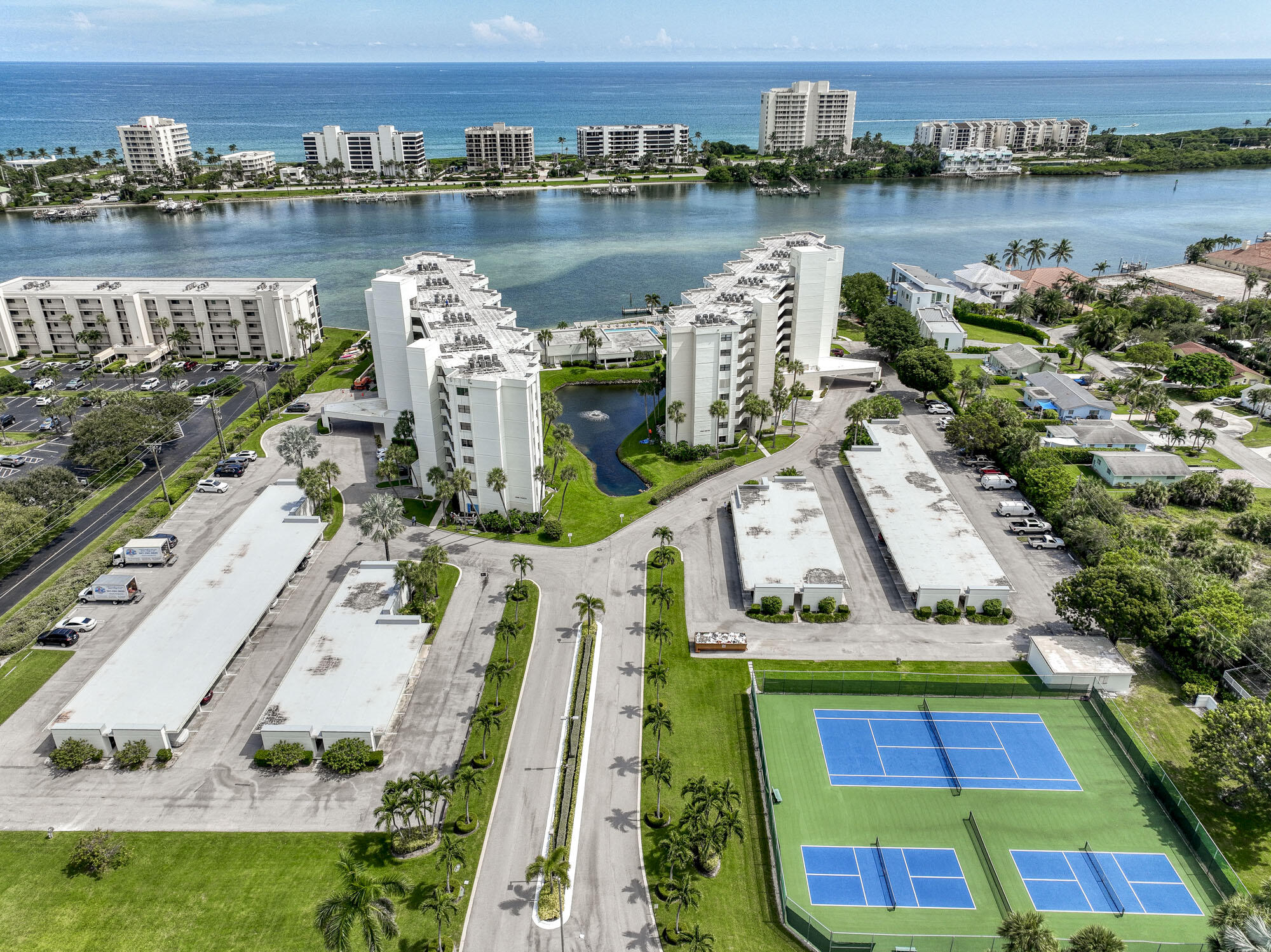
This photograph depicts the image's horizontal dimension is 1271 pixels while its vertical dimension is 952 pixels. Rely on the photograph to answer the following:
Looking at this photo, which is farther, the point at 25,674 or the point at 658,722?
the point at 25,674

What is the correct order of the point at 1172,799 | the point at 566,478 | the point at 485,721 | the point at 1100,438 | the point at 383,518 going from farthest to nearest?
the point at 1100,438 < the point at 566,478 < the point at 383,518 < the point at 485,721 < the point at 1172,799

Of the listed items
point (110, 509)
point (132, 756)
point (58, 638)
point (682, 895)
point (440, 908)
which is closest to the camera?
point (440, 908)

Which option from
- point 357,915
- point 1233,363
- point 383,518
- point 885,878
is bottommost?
point 885,878

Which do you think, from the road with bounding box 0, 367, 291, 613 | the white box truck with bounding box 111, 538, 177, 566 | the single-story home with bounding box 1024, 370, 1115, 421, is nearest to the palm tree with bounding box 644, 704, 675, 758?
the white box truck with bounding box 111, 538, 177, 566

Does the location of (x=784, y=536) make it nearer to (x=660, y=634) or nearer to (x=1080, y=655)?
(x=660, y=634)

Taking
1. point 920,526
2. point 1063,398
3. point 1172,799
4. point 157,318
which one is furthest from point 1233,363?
point 157,318

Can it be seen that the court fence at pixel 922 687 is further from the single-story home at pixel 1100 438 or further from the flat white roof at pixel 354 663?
the single-story home at pixel 1100 438

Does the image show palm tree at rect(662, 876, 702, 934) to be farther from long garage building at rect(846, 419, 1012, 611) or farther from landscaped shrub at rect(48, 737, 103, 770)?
landscaped shrub at rect(48, 737, 103, 770)
